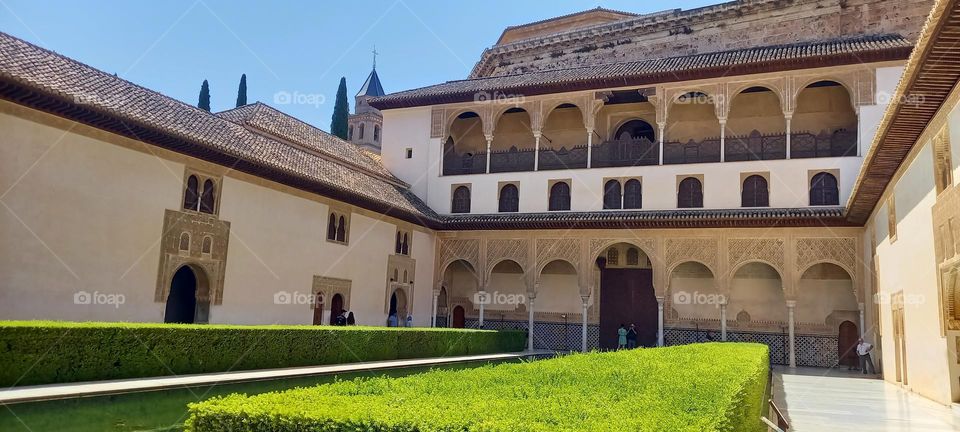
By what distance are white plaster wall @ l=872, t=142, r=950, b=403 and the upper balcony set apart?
754 cm

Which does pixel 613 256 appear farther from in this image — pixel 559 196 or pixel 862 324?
pixel 862 324

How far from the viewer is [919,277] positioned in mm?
11227

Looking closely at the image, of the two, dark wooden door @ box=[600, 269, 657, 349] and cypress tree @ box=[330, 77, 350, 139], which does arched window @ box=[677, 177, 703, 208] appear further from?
cypress tree @ box=[330, 77, 350, 139]

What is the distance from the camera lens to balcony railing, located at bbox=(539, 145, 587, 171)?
2325 centimetres

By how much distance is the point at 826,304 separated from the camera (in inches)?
809

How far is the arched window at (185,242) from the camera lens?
→ 46.9ft

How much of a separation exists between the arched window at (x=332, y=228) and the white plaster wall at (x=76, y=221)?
5056 millimetres

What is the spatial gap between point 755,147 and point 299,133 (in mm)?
14533

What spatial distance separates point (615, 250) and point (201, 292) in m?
13.4

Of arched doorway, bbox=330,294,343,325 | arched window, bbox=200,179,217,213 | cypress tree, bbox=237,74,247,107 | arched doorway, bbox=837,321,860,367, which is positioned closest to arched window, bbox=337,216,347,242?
arched doorway, bbox=330,294,343,325

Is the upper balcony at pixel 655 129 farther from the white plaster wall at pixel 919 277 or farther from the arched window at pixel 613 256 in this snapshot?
the white plaster wall at pixel 919 277

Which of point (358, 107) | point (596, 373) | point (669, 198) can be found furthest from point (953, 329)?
point (358, 107)

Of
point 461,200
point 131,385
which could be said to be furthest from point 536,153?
point 131,385

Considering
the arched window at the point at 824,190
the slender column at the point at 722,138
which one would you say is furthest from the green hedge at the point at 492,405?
the slender column at the point at 722,138
